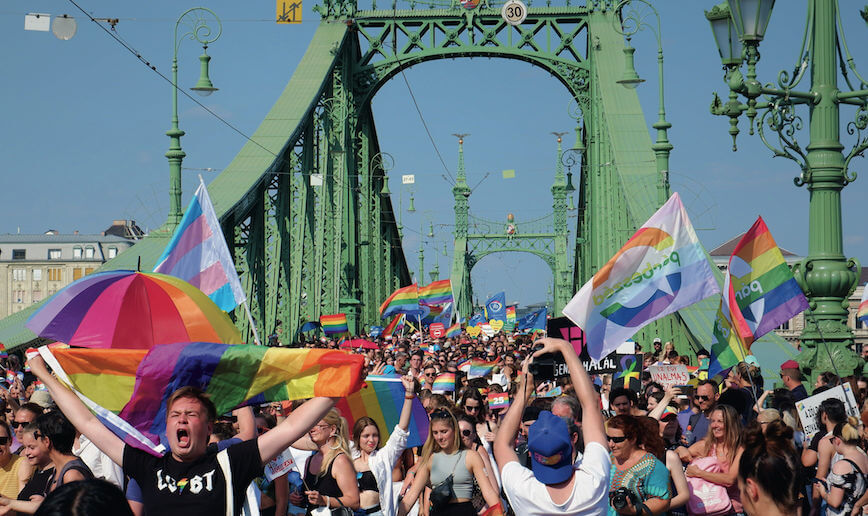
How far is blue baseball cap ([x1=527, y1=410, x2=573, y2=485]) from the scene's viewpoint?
4922mm

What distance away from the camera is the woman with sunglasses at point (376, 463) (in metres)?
7.50

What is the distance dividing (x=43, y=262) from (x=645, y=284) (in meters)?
104

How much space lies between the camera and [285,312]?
101ft

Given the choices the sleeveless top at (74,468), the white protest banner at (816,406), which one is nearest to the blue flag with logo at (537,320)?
the white protest banner at (816,406)

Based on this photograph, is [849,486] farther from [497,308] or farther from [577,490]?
[497,308]

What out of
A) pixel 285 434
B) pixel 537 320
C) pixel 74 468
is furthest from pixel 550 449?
pixel 537 320

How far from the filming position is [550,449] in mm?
4949

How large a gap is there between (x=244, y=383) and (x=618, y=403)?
3.89 m

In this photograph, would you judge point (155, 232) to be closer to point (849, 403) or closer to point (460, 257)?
point (849, 403)

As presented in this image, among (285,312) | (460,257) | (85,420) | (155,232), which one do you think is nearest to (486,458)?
(85,420)

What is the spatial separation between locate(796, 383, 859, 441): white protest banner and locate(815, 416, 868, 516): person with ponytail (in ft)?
3.40

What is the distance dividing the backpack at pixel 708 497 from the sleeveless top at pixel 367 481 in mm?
1740

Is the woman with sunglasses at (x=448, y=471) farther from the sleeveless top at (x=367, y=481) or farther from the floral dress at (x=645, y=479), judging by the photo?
the floral dress at (x=645, y=479)

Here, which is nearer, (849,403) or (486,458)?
(486,458)
